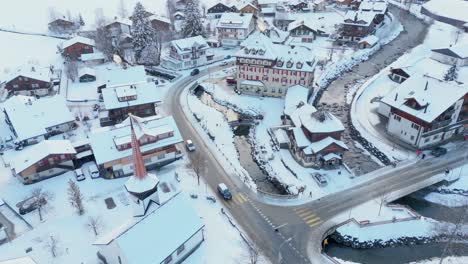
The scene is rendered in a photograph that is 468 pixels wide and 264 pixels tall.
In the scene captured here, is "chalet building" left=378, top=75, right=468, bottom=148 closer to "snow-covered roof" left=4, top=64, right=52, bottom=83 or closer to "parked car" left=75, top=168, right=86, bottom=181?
"parked car" left=75, top=168, right=86, bottom=181

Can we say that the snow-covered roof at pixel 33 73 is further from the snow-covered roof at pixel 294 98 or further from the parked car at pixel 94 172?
the snow-covered roof at pixel 294 98

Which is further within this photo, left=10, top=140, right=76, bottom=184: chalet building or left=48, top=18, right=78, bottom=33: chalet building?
left=48, top=18, right=78, bottom=33: chalet building

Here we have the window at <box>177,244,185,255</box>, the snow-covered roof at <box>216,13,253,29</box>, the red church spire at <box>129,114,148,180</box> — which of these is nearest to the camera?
the red church spire at <box>129,114,148,180</box>

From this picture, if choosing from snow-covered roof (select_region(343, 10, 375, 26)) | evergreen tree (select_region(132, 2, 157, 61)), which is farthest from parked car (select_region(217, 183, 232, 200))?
snow-covered roof (select_region(343, 10, 375, 26))

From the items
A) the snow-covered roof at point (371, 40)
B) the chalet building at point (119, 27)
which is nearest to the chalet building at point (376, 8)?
the snow-covered roof at point (371, 40)

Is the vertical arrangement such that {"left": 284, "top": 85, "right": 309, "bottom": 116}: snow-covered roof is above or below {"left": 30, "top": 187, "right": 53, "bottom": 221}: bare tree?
above

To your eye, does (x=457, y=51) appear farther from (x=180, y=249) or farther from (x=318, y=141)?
(x=180, y=249)
